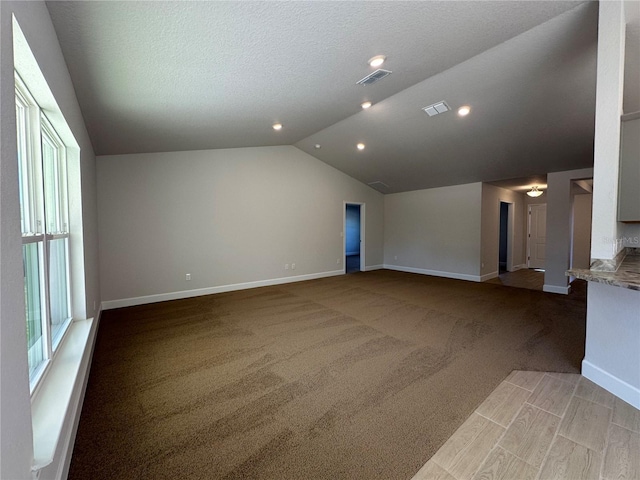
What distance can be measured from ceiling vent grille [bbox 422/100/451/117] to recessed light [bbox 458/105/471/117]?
17cm

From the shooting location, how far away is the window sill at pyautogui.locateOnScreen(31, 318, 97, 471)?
1153 millimetres

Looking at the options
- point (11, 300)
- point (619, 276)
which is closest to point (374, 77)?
point (619, 276)

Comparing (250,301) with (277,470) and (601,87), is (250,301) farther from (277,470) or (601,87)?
(601,87)

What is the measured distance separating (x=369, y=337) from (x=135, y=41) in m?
3.30

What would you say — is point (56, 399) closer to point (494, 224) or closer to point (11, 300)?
point (11, 300)

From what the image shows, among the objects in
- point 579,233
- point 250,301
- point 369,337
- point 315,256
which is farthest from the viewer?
point 315,256

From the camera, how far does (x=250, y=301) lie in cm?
470

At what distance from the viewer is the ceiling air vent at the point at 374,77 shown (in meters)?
2.83

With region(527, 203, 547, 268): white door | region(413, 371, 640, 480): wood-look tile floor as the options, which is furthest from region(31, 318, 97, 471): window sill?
region(527, 203, 547, 268): white door

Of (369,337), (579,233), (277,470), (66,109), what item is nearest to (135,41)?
(66,109)

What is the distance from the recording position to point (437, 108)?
3.75 m

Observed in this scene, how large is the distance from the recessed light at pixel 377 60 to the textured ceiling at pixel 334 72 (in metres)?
0.06

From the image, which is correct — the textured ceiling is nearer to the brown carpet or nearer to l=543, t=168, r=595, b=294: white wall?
l=543, t=168, r=595, b=294: white wall

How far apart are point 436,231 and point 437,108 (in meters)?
3.89
